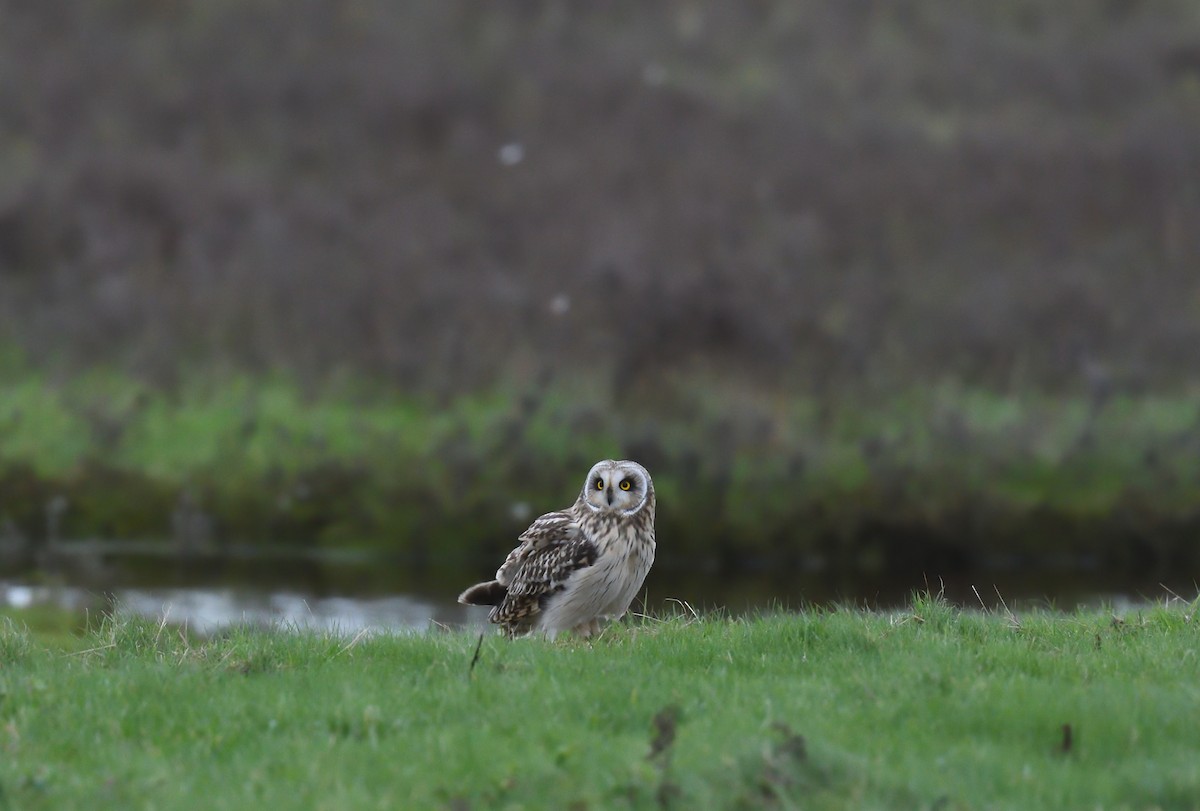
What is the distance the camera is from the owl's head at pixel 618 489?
12352 mm

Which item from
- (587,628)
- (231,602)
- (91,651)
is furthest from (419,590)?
(91,651)

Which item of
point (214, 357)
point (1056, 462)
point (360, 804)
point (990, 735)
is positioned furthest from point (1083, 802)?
point (214, 357)

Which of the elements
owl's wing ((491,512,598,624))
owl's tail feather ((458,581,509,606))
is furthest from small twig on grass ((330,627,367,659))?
owl's tail feather ((458,581,509,606))

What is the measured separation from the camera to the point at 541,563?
488 inches

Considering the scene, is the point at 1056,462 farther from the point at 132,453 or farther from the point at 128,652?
the point at 128,652

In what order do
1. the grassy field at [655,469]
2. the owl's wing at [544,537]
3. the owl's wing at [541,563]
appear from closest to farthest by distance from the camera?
the owl's wing at [541,563] < the owl's wing at [544,537] < the grassy field at [655,469]

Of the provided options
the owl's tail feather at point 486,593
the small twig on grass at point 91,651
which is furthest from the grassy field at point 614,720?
the owl's tail feather at point 486,593

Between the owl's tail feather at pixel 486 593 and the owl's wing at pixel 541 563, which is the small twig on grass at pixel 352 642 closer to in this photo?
the owl's wing at pixel 541 563

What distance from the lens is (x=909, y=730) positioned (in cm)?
757

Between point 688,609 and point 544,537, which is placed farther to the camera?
point 544,537

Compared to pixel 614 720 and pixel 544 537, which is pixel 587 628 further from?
pixel 614 720

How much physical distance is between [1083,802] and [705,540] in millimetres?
56395

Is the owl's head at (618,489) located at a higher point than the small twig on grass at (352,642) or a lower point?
higher

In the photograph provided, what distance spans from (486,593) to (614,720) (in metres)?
5.68
